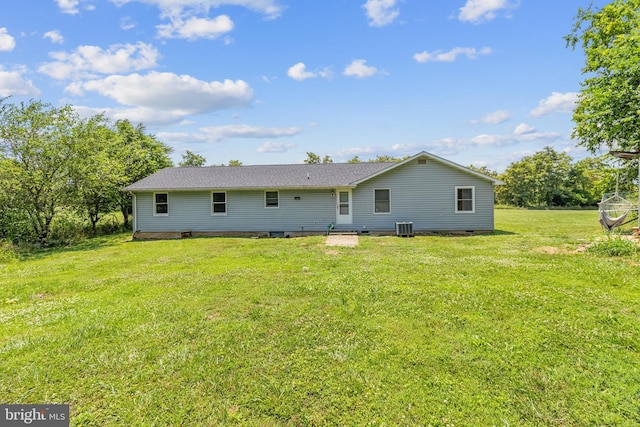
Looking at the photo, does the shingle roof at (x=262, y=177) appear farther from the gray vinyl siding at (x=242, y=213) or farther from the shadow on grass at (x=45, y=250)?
the shadow on grass at (x=45, y=250)

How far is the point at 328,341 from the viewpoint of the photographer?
12.9 ft

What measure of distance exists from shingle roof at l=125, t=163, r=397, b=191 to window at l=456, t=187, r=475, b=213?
3453 mm

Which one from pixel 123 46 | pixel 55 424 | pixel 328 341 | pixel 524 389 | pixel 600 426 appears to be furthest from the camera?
pixel 123 46

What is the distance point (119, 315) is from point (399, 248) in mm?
8338

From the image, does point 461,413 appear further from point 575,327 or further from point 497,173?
point 497,173

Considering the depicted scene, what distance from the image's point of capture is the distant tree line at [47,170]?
42.4ft

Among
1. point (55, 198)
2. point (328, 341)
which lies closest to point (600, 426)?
point (328, 341)

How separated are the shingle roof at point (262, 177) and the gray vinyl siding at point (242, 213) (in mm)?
469

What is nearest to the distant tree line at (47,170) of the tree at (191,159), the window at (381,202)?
the window at (381,202)

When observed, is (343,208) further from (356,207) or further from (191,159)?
(191,159)

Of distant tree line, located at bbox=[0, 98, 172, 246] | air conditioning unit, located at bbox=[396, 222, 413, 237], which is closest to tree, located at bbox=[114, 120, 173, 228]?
distant tree line, located at bbox=[0, 98, 172, 246]

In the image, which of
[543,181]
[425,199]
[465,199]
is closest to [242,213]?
[425,199]

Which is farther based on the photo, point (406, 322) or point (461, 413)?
point (406, 322)

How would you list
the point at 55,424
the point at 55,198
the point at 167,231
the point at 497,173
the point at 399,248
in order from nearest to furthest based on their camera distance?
1. the point at 55,424
2. the point at 399,248
3. the point at 55,198
4. the point at 167,231
5. the point at 497,173
